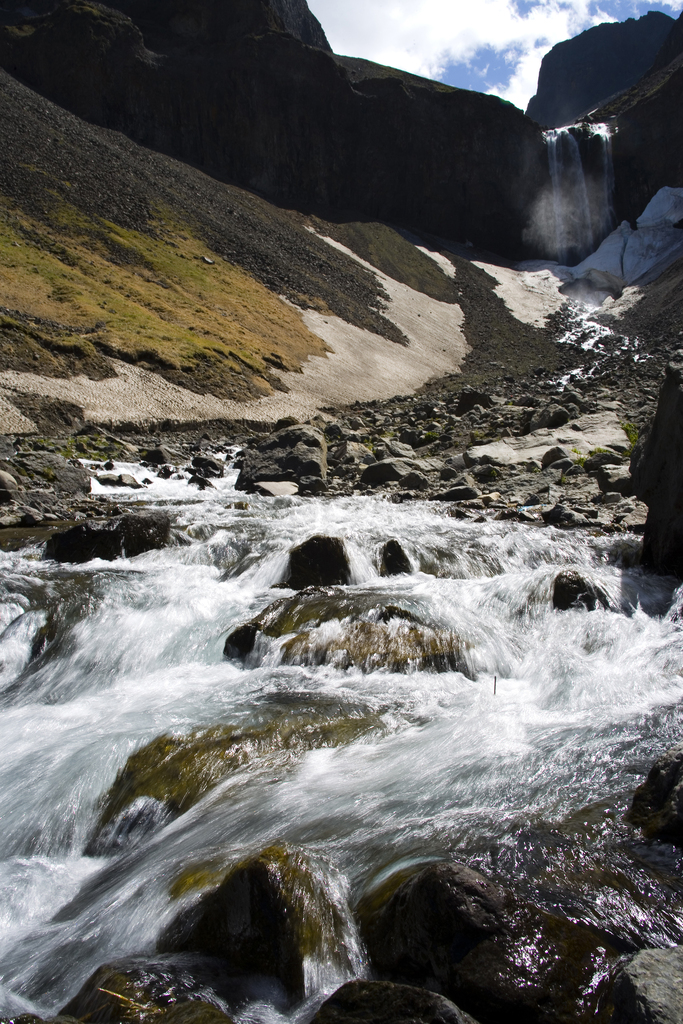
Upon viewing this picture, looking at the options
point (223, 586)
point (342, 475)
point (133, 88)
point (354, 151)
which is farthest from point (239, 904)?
point (354, 151)

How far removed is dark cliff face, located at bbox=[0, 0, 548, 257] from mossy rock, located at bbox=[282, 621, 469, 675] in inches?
2830

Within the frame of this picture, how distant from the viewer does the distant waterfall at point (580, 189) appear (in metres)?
78.2

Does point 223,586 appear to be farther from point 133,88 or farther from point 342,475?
point 133,88

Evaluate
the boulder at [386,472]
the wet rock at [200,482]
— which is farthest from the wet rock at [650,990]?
the wet rock at [200,482]

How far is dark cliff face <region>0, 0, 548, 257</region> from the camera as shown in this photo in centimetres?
6512

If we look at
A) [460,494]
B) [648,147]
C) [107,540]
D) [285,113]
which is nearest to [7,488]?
[107,540]

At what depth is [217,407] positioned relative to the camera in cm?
2755

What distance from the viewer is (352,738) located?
5.98m

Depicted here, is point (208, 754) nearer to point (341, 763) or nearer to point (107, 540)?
point (341, 763)

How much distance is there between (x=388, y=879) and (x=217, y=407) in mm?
25273

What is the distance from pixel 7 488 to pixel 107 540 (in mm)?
4293

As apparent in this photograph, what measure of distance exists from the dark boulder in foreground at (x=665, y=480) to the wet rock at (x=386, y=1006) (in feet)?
24.6

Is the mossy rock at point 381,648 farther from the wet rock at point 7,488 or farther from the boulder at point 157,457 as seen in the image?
the boulder at point 157,457

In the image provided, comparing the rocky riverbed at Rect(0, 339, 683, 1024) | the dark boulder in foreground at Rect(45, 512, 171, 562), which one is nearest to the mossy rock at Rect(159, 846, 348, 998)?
the rocky riverbed at Rect(0, 339, 683, 1024)
